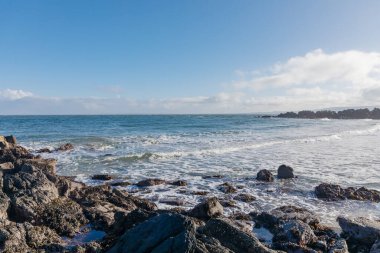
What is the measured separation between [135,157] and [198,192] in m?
11.7

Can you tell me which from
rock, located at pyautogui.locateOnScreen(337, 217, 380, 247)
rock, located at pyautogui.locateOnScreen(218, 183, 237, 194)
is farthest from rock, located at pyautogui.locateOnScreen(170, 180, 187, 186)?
rock, located at pyautogui.locateOnScreen(337, 217, 380, 247)

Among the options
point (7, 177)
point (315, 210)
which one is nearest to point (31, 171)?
point (7, 177)

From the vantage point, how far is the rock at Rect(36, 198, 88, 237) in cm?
953

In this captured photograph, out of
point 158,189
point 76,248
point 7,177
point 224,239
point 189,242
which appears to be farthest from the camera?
point 158,189

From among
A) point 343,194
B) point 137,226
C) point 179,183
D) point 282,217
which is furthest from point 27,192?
point 343,194

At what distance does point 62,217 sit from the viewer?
9.89 m

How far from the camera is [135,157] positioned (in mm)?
25594

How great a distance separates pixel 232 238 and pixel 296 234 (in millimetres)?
3101

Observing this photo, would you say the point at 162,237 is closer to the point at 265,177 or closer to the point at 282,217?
the point at 282,217

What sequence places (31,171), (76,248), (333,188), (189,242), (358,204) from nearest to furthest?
(189,242)
(76,248)
(31,171)
(358,204)
(333,188)

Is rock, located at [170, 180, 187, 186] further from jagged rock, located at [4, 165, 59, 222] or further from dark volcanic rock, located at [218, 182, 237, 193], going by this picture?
jagged rock, located at [4, 165, 59, 222]

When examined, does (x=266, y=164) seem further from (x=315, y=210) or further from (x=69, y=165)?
(x=69, y=165)

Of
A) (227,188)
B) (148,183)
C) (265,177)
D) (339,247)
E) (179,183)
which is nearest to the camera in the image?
(339,247)

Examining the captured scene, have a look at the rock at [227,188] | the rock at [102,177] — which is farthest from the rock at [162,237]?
the rock at [102,177]
